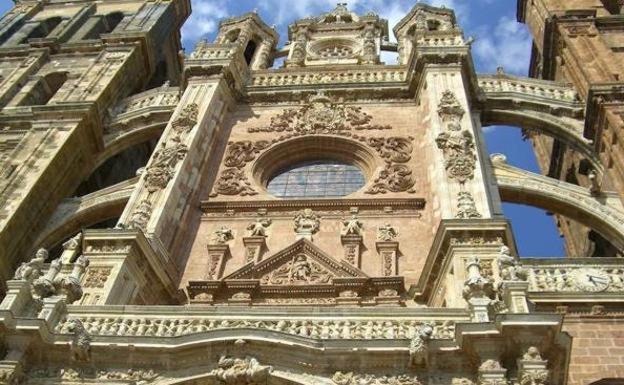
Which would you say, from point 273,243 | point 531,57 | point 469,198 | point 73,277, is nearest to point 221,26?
point 531,57

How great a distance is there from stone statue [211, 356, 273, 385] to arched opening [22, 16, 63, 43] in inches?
788

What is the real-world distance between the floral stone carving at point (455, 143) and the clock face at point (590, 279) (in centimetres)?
265

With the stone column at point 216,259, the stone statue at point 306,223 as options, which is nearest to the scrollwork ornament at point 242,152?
the stone statue at point 306,223

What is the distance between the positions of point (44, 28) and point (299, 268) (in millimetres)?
18018

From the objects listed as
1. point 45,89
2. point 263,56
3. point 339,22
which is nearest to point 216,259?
point 45,89

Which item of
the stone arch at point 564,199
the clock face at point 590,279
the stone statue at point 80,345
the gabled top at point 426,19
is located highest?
the gabled top at point 426,19

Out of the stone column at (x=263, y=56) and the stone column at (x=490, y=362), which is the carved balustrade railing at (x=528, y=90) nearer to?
the stone column at (x=263, y=56)

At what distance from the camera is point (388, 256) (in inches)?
521

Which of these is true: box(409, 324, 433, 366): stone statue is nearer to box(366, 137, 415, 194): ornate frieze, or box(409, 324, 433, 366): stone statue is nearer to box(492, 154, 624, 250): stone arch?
box(366, 137, 415, 194): ornate frieze

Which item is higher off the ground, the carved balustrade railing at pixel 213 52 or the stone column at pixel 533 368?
the carved balustrade railing at pixel 213 52

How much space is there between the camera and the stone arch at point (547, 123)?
1642 centimetres

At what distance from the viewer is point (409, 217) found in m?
14.3

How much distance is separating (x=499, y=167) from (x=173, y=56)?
1669 cm

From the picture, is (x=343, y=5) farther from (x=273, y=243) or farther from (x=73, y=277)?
(x=73, y=277)
